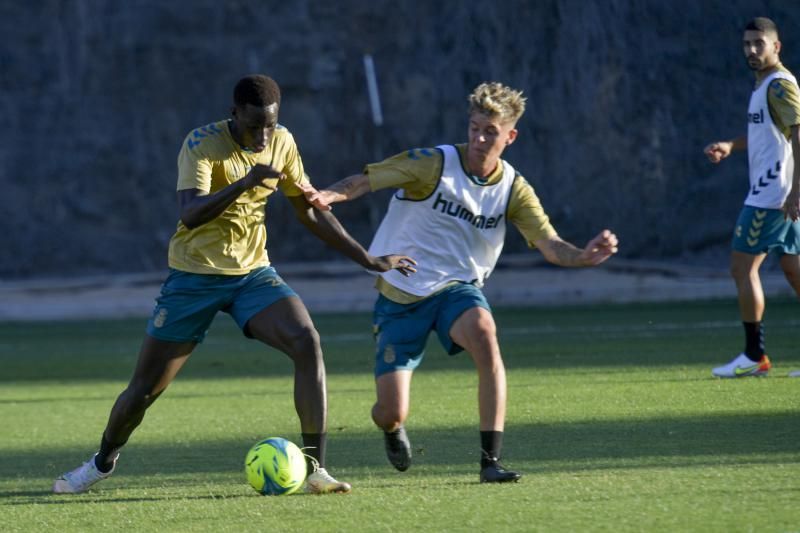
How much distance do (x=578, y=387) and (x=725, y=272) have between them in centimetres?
1121

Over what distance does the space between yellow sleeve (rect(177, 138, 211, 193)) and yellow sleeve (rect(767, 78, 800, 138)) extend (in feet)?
16.6

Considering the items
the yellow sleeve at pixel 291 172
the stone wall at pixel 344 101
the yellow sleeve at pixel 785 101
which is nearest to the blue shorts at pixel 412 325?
the yellow sleeve at pixel 291 172

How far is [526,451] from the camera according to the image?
7.64m

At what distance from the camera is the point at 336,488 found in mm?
6473

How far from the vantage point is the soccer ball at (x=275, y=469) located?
647 centimetres

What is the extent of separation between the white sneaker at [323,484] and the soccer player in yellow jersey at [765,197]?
15.0 feet

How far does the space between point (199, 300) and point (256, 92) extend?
1.06m

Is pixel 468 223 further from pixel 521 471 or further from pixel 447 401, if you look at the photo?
pixel 447 401

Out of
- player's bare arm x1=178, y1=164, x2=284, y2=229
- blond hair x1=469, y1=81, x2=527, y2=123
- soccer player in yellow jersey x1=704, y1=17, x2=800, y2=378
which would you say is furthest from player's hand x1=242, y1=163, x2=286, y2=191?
soccer player in yellow jersey x1=704, y1=17, x2=800, y2=378

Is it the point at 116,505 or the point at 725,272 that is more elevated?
the point at 116,505

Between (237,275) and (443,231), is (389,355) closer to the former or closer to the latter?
(443,231)

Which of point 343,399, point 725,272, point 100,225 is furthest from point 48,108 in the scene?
point 343,399

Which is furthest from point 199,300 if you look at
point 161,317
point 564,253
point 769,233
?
point 769,233

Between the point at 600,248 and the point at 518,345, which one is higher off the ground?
the point at 600,248
